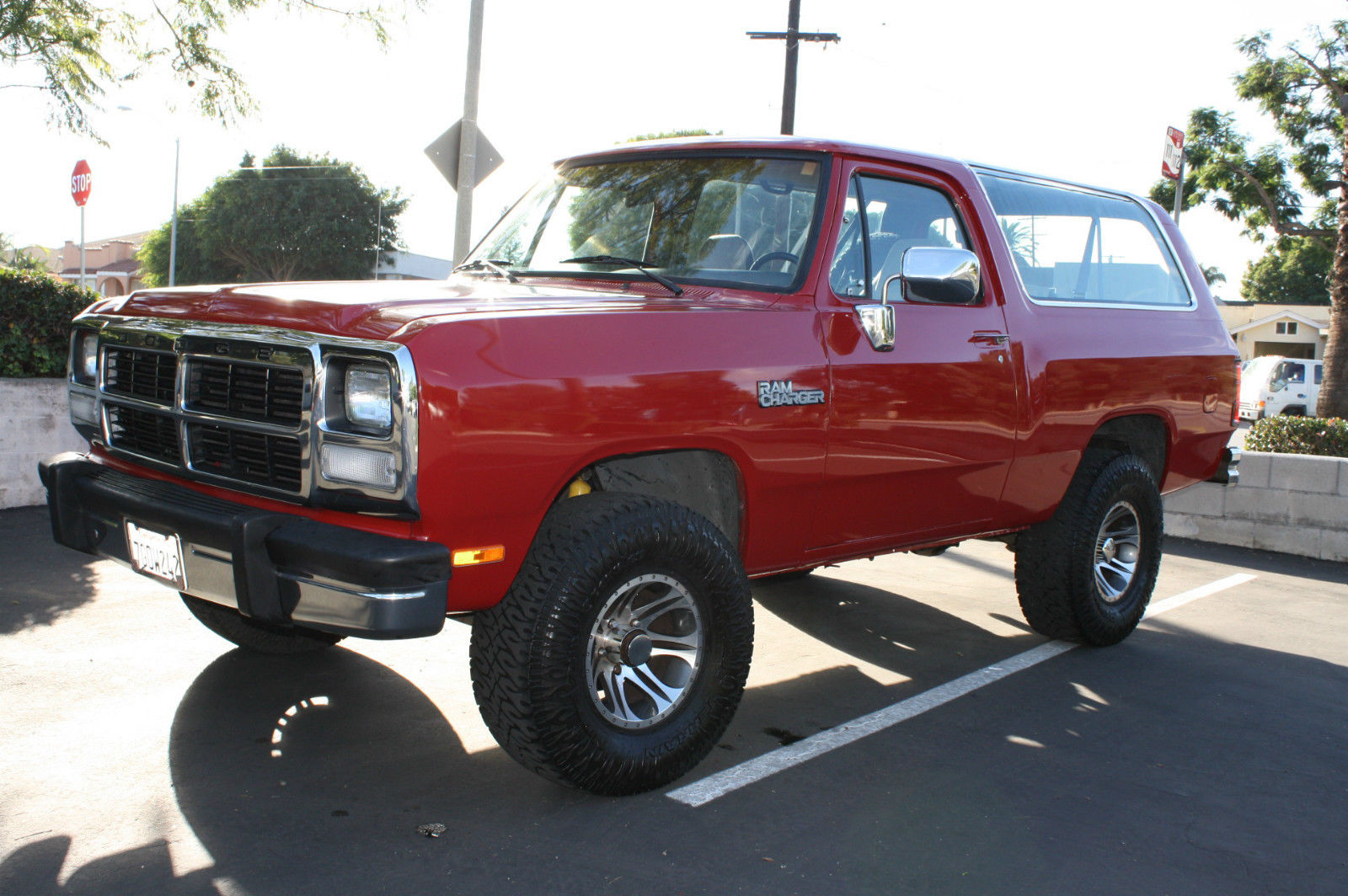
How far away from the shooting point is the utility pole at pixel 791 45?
64.2ft

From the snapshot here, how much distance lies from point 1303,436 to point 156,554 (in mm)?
8575

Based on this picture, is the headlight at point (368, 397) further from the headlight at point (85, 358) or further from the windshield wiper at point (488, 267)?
the headlight at point (85, 358)

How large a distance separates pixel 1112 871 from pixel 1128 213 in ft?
11.9

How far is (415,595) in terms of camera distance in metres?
2.78

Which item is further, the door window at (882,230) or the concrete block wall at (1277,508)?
the concrete block wall at (1277,508)

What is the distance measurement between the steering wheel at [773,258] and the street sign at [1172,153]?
7.57m

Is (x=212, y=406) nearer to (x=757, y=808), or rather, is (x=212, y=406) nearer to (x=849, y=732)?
(x=757, y=808)

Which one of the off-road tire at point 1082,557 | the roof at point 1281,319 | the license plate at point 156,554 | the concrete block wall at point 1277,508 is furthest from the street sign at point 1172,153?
the roof at point 1281,319

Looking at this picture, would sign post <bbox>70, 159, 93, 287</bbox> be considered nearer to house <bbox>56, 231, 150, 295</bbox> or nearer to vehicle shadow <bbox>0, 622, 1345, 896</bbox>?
vehicle shadow <bbox>0, 622, 1345, 896</bbox>

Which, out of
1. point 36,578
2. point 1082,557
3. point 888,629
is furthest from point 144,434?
point 1082,557

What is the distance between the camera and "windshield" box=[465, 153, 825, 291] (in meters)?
Answer: 3.92

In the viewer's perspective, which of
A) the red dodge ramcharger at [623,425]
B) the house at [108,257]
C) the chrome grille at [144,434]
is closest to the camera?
the red dodge ramcharger at [623,425]

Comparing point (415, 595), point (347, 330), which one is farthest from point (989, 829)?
point (347, 330)

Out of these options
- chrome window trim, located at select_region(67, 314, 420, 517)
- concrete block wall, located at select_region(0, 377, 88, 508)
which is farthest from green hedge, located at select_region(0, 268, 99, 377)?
chrome window trim, located at select_region(67, 314, 420, 517)
